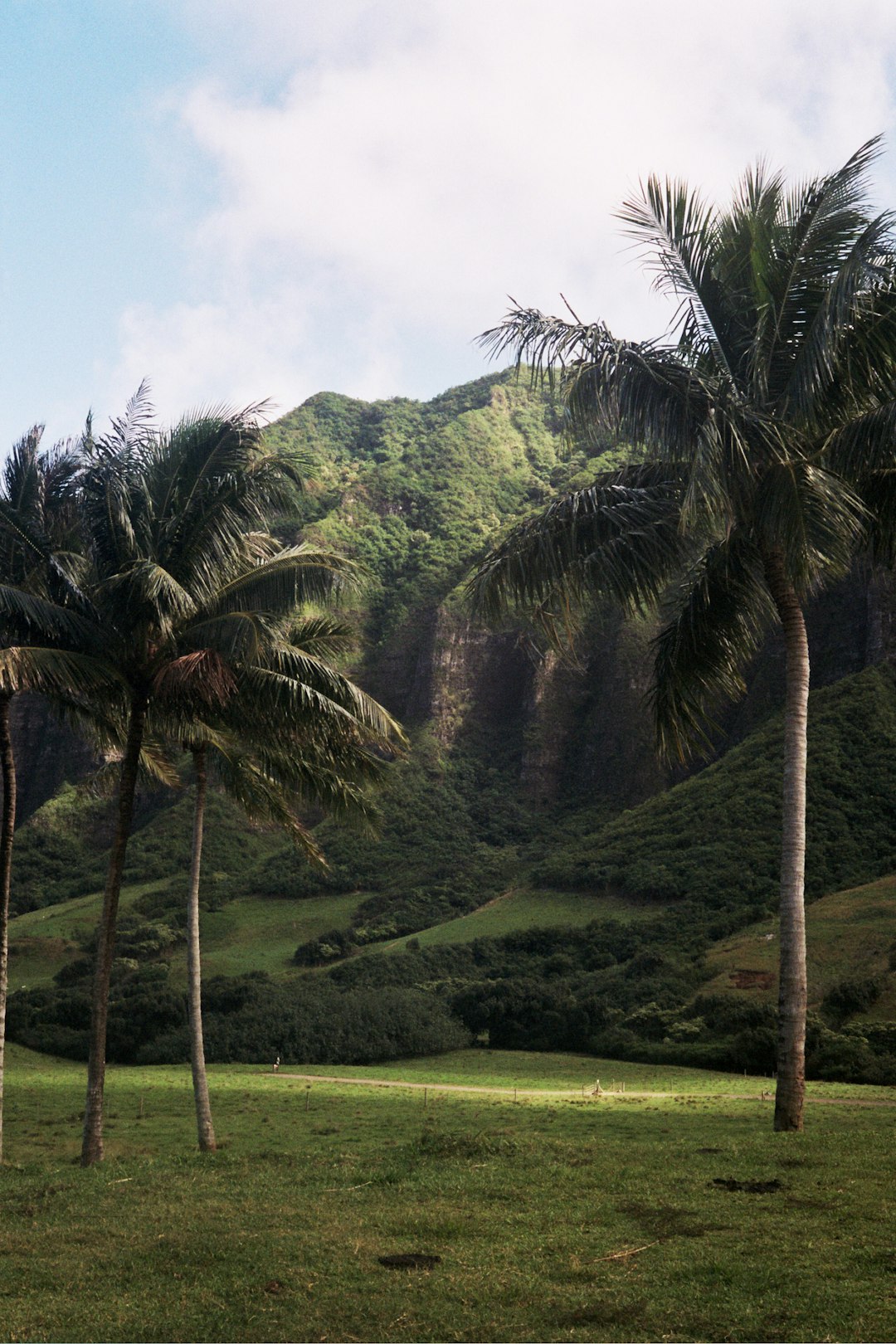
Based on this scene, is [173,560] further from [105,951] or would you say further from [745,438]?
[745,438]

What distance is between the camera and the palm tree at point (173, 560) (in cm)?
1365

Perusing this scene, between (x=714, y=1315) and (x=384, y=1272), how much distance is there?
2.03 metres

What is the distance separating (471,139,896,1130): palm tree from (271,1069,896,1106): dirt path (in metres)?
6.57

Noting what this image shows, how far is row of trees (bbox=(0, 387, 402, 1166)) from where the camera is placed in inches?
531

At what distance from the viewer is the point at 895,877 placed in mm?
32062

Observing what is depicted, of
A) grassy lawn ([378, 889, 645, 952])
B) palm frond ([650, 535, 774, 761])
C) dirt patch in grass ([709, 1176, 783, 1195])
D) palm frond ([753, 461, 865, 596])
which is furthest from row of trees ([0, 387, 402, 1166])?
grassy lawn ([378, 889, 645, 952])

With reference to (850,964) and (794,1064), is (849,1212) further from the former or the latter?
(850,964)

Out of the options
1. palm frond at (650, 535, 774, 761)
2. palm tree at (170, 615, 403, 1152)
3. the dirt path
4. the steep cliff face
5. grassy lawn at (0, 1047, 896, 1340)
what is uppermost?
the steep cliff face

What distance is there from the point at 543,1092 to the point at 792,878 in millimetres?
12977

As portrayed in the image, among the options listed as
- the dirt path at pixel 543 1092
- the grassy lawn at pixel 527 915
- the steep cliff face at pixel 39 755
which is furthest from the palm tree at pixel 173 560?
the steep cliff face at pixel 39 755

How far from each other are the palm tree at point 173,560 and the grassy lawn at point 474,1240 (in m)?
Result: 4.79

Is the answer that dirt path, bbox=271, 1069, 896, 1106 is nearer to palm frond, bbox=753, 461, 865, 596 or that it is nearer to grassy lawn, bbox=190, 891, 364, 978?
palm frond, bbox=753, 461, 865, 596

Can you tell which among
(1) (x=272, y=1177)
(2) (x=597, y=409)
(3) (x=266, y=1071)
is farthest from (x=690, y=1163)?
(3) (x=266, y=1071)

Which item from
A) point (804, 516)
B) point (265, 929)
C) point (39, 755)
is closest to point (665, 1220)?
point (804, 516)
